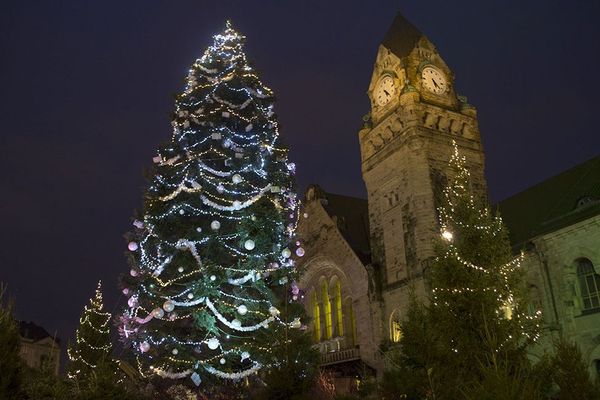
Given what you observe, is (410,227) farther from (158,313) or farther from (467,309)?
(158,313)

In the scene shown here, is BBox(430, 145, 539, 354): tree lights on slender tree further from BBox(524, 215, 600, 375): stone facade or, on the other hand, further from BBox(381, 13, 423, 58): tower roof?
BBox(381, 13, 423, 58): tower roof

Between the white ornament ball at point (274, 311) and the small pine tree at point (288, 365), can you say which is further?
the white ornament ball at point (274, 311)

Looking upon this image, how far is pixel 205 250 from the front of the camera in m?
19.3

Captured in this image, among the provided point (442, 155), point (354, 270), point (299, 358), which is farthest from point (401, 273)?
point (299, 358)

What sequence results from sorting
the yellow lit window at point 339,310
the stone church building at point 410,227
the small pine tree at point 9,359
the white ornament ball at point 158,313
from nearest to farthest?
1. the small pine tree at point 9,359
2. the white ornament ball at point 158,313
3. the stone church building at point 410,227
4. the yellow lit window at point 339,310

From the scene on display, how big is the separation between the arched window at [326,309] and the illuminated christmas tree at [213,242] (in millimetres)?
16281

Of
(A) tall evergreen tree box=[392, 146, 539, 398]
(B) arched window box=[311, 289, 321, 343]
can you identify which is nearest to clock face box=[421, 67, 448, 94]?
(A) tall evergreen tree box=[392, 146, 539, 398]

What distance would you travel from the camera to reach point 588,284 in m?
22.8

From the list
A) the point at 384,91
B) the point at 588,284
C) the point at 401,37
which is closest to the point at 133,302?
the point at 588,284

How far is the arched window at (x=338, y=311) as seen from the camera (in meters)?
35.1

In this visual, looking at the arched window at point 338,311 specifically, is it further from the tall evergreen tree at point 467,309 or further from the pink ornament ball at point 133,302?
the pink ornament ball at point 133,302

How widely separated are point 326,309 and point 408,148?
502 inches

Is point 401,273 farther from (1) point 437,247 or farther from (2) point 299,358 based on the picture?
(2) point 299,358

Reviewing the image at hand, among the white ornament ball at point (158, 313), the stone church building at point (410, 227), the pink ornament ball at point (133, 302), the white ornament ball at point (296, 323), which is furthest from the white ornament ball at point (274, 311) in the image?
the stone church building at point (410, 227)
